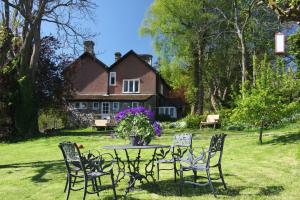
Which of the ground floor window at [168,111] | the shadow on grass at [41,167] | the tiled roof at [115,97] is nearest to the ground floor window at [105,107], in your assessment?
the tiled roof at [115,97]

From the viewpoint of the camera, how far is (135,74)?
4794 cm

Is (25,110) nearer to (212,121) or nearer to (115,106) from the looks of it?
(212,121)

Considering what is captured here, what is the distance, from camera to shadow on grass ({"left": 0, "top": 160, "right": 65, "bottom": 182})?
11600 millimetres

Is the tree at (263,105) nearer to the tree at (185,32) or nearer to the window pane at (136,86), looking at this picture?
the tree at (185,32)

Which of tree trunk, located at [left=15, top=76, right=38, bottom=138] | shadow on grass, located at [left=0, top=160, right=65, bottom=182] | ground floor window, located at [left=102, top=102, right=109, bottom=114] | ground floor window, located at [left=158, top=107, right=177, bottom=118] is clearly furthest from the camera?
ground floor window, located at [left=158, top=107, right=177, bottom=118]

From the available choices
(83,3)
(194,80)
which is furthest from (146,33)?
(83,3)

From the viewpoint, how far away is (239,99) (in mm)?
17766

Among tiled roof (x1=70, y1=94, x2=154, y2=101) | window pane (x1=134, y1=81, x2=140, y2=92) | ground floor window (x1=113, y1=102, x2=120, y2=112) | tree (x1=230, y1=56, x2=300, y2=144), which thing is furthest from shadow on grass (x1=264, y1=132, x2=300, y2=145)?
window pane (x1=134, y1=81, x2=140, y2=92)

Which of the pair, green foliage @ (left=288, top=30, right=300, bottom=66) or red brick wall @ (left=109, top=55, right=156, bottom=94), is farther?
red brick wall @ (left=109, top=55, right=156, bottom=94)

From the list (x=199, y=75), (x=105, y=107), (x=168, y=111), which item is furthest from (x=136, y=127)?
(x=168, y=111)

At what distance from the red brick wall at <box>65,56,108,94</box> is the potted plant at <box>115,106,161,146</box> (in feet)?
129

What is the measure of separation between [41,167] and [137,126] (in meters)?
5.61

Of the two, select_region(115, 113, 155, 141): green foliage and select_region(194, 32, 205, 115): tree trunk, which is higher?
select_region(194, 32, 205, 115): tree trunk

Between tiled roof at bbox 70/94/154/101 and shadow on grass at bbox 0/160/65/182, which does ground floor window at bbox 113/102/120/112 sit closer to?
tiled roof at bbox 70/94/154/101
